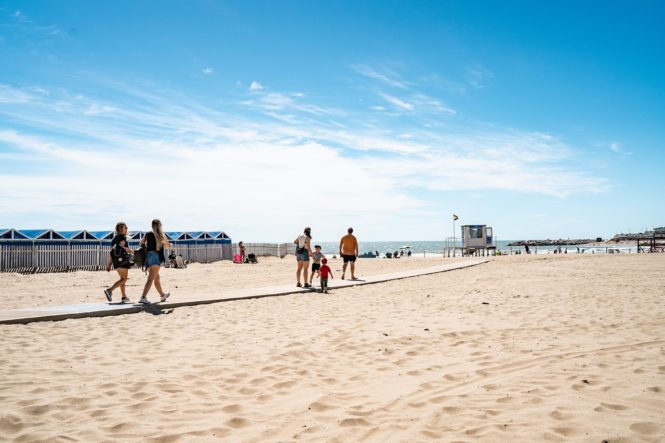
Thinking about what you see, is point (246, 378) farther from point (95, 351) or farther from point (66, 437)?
point (95, 351)

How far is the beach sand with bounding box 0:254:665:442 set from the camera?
3443 mm

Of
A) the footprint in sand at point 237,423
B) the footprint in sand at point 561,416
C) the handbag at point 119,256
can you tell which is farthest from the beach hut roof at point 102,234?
the footprint in sand at point 561,416

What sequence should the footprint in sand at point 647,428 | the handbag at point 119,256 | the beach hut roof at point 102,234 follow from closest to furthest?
the footprint in sand at point 647,428
the handbag at point 119,256
the beach hut roof at point 102,234

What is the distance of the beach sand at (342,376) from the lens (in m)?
3.44

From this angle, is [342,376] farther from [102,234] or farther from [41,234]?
[102,234]

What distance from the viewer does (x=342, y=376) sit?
488 centimetres

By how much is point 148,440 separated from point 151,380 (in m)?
1.52

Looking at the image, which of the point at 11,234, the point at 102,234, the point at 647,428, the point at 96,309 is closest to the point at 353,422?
the point at 647,428

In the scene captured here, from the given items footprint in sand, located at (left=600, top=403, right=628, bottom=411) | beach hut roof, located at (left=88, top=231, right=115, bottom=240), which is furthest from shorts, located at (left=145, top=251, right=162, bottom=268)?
beach hut roof, located at (left=88, top=231, right=115, bottom=240)

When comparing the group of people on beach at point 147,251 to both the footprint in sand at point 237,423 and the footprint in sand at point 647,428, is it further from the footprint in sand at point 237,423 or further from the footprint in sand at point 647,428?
the footprint in sand at point 647,428

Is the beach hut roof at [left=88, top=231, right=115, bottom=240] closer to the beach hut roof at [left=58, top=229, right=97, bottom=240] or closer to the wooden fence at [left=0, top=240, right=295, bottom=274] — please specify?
the beach hut roof at [left=58, top=229, right=97, bottom=240]

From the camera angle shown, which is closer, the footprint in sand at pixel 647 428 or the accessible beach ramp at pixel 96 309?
the footprint in sand at pixel 647 428

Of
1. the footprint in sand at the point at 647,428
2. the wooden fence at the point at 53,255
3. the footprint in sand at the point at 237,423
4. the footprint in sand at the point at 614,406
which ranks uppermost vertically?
the wooden fence at the point at 53,255

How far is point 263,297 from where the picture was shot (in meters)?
11.5
